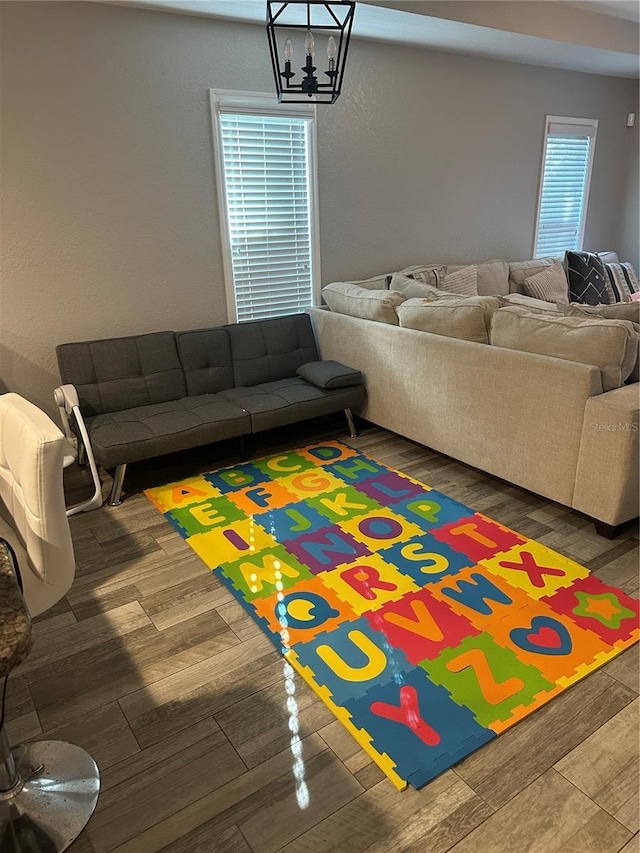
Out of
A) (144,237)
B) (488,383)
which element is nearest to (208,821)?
(488,383)

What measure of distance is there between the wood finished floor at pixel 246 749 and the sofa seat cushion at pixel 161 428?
73 cm

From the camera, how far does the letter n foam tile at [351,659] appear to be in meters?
1.88

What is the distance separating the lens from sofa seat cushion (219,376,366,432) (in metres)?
3.43

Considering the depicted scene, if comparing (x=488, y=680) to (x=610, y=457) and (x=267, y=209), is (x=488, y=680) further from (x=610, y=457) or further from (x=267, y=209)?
(x=267, y=209)

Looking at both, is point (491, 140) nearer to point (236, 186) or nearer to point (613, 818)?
point (236, 186)

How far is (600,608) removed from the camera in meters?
2.20

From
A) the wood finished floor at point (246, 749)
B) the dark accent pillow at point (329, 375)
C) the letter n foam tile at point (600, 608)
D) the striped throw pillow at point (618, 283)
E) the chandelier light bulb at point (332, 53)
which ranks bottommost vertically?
the wood finished floor at point (246, 749)

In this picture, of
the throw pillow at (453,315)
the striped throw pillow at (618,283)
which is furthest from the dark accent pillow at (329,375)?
the striped throw pillow at (618,283)

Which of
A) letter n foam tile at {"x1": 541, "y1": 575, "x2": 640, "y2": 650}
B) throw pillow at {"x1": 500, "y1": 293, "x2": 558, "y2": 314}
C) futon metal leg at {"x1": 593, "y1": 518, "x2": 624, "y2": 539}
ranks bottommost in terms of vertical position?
letter n foam tile at {"x1": 541, "y1": 575, "x2": 640, "y2": 650}

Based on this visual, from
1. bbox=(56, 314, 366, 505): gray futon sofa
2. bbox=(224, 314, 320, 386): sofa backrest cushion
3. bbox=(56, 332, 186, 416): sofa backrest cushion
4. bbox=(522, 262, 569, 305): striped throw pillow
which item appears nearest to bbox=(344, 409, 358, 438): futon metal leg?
bbox=(56, 314, 366, 505): gray futon sofa

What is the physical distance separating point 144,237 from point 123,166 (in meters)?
0.41

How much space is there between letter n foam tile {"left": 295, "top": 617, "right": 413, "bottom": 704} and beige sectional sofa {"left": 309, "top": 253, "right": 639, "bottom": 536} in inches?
48.3

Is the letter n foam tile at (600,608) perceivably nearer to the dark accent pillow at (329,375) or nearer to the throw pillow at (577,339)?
the throw pillow at (577,339)

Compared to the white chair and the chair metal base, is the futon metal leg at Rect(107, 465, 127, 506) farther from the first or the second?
the chair metal base
